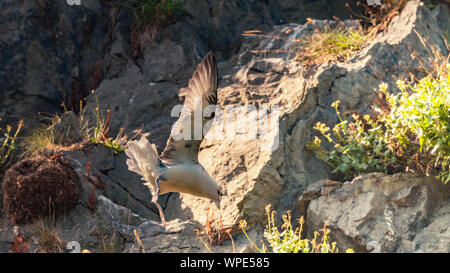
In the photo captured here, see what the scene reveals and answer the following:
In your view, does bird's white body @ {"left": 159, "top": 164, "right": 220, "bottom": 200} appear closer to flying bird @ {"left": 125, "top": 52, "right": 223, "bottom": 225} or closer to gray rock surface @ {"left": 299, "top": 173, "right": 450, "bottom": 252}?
flying bird @ {"left": 125, "top": 52, "right": 223, "bottom": 225}

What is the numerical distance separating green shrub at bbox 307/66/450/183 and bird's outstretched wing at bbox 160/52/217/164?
55.9 inches

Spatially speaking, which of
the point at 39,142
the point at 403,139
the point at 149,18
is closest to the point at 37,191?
the point at 39,142

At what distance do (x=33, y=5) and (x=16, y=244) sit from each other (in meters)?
4.73

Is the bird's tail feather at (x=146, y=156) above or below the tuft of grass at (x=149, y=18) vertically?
below

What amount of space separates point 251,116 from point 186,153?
1593 millimetres

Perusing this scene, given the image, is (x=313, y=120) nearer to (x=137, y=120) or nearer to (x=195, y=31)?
(x=137, y=120)

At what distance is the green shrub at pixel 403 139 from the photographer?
5070 mm

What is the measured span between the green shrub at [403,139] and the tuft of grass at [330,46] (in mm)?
1437

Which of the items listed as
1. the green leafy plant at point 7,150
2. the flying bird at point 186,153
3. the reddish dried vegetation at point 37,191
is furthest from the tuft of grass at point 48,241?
the green leafy plant at point 7,150

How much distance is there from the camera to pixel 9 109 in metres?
7.93

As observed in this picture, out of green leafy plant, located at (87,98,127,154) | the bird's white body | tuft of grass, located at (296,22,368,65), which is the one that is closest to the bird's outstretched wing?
the bird's white body

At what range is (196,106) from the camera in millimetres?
5125

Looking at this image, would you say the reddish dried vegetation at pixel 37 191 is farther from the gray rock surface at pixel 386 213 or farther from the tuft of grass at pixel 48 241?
the gray rock surface at pixel 386 213

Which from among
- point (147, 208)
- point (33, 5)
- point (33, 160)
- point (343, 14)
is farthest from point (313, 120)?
point (33, 5)
